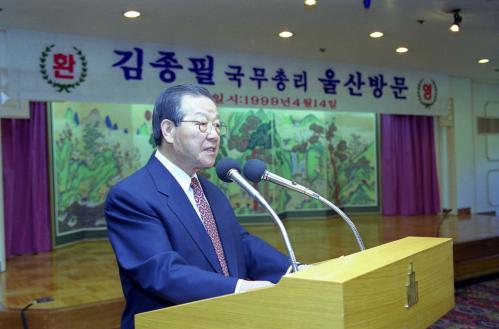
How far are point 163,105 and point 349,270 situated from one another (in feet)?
2.44

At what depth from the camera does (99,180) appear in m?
6.68

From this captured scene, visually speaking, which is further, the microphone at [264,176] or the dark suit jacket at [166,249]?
the microphone at [264,176]

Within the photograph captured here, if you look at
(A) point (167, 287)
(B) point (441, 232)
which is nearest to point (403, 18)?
(B) point (441, 232)

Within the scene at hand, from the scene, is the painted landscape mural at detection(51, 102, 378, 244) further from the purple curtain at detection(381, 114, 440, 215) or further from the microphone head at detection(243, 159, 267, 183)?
the microphone head at detection(243, 159, 267, 183)

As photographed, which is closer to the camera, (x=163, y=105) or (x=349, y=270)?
(x=349, y=270)

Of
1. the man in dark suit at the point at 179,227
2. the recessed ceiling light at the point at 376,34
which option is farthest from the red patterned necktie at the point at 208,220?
the recessed ceiling light at the point at 376,34

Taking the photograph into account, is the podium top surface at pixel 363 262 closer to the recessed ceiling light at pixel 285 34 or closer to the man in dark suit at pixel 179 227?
the man in dark suit at pixel 179 227

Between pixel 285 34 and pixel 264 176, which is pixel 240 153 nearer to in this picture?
pixel 285 34

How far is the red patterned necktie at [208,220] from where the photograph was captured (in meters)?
1.48

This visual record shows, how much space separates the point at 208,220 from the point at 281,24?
412cm

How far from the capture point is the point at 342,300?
89 cm

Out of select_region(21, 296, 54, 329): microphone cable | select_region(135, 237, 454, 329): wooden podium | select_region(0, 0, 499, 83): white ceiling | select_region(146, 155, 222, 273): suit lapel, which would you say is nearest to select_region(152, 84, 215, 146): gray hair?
select_region(146, 155, 222, 273): suit lapel

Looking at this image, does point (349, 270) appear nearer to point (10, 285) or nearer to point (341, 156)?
point (10, 285)

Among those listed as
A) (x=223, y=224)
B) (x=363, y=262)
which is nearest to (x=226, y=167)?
(x=223, y=224)
